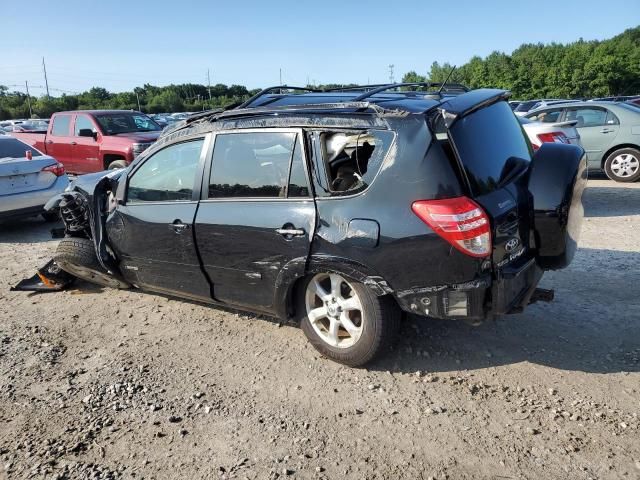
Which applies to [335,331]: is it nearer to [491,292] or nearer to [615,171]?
[491,292]

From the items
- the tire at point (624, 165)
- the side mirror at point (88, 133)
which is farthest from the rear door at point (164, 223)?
the tire at point (624, 165)

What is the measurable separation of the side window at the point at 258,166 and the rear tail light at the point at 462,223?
0.88 meters

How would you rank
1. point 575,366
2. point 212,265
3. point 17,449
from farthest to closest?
point 212,265
point 575,366
point 17,449

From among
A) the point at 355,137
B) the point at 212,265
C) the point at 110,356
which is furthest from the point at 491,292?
the point at 110,356

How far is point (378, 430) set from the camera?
2797 mm

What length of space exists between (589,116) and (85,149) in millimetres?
10268

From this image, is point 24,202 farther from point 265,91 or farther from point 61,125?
point 265,91

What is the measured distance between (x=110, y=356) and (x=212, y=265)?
1.03 metres

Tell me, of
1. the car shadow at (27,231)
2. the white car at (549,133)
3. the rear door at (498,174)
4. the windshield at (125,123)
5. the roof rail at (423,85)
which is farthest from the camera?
the windshield at (125,123)

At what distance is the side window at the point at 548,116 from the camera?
10.4 metres

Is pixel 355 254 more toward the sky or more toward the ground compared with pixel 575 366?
more toward the sky

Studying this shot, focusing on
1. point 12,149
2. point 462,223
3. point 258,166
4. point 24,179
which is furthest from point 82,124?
point 462,223

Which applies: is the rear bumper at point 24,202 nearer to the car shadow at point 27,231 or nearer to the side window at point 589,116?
the car shadow at point 27,231

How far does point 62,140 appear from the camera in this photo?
1104cm
